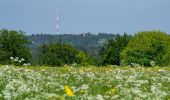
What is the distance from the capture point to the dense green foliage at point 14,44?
95688 mm

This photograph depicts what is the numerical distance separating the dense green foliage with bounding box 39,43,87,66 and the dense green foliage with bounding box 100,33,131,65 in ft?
22.1

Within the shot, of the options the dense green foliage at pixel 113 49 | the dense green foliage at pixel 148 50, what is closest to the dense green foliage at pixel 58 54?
the dense green foliage at pixel 113 49

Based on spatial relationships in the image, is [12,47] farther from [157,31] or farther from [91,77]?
[91,77]

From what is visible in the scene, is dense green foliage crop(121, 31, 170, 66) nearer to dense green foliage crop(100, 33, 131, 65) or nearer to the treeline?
the treeline

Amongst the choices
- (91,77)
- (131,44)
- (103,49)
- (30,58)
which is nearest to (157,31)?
(131,44)

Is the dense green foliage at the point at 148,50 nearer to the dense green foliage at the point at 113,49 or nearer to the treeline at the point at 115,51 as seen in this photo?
the treeline at the point at 115,51

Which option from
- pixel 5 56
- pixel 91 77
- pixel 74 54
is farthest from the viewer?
pixel 74 54

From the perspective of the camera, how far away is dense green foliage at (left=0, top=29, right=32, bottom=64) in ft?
314

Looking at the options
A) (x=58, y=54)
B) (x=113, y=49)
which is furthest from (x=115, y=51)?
(x=58, y=54)

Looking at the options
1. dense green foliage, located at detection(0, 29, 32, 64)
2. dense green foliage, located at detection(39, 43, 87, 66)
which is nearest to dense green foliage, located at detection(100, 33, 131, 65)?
dense green foliage, located at detection(39, 43, 87, 66)

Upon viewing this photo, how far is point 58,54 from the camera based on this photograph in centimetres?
11244

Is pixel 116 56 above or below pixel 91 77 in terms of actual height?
below

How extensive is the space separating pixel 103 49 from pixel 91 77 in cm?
10685

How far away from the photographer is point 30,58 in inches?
3755
